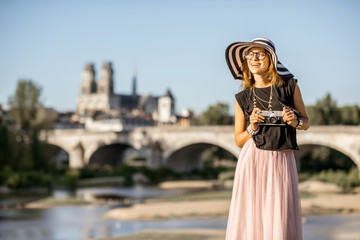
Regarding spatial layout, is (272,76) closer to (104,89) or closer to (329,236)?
(329,236)

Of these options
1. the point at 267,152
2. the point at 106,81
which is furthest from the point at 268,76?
the point at 106,81

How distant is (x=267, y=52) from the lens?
451 cm

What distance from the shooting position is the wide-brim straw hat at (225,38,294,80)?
172 inches

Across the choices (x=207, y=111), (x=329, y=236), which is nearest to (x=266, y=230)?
(x=329, y=236)

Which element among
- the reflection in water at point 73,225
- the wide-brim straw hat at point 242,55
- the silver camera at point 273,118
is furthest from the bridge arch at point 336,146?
the silver camera at point 273,118

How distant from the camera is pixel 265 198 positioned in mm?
4355

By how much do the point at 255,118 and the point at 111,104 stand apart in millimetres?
154600

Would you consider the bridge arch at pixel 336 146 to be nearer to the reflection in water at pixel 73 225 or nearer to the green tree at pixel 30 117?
the green tree at pixel 30 117

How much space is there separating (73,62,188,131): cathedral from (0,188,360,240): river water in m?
96.9

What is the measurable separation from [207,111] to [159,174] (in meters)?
19.9

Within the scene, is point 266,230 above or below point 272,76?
below

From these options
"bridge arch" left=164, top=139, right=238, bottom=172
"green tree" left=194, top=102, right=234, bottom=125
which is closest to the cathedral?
"green tree" left=194, top=102, right=234, bottom=125

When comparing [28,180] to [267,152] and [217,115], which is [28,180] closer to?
[267,152]

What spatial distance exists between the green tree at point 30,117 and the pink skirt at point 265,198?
1356 inches
